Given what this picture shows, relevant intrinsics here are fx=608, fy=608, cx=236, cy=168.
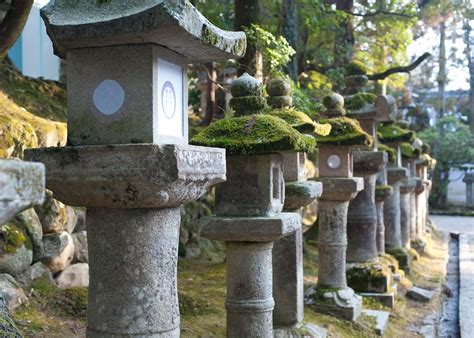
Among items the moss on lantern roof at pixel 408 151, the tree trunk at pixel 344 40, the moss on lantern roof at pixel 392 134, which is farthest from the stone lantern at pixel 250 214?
the moss on lantern roof at pixel 408 151

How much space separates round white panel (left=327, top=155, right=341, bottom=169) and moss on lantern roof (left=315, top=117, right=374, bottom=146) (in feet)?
0.87

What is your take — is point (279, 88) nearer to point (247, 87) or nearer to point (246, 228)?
point (247, 87)

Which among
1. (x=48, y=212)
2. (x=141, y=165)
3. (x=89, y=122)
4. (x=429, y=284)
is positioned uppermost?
(x=89, y=122)

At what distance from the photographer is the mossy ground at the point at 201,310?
6.23 meters

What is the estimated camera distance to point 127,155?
3264mm

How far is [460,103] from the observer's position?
3778 centimetres

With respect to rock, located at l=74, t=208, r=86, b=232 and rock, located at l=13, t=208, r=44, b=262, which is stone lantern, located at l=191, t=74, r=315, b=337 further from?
rock, located at l=74, t=208, r=86, b=232

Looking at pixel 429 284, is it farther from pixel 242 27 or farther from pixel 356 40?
pixel 356 40

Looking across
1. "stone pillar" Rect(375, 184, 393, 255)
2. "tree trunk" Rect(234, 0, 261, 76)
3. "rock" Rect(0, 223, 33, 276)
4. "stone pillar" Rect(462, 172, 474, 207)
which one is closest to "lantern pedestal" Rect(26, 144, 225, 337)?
"rock" Rect(0, 223, 33, 276)

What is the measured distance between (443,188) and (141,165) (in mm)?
29403

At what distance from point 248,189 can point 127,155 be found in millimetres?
2400

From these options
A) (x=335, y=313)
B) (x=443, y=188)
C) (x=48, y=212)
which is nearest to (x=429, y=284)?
(x=335, y=313)

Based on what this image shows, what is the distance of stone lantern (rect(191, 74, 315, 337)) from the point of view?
5281 mm

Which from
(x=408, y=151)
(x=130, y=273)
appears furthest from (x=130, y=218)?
(x=408, y=151)
